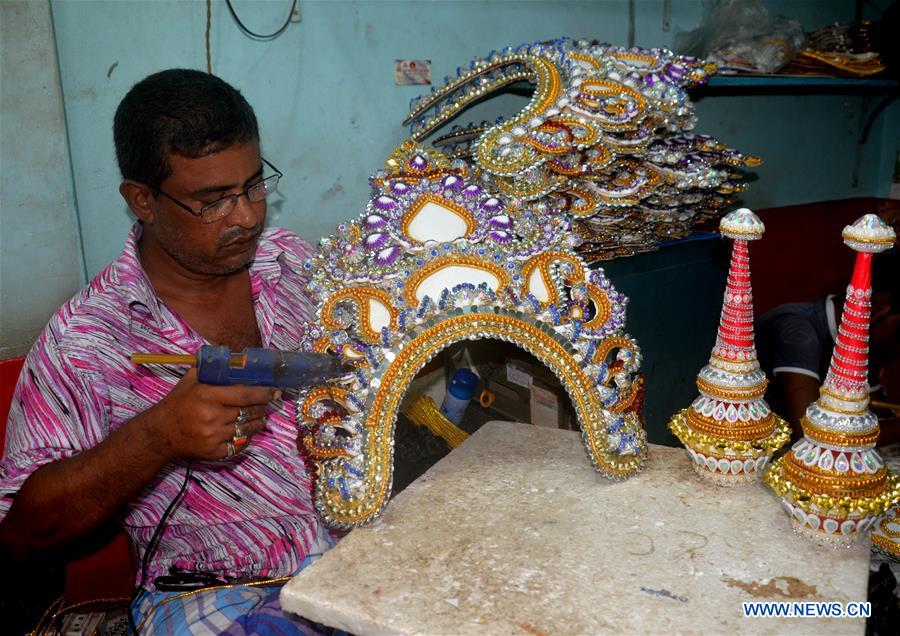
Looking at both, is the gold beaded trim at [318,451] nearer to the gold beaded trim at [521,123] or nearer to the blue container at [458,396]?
the gold beaded trim at [521,123]

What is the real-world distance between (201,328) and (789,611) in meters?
1.26

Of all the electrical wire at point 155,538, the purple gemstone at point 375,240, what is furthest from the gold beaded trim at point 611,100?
the electrical wire at point 155,538

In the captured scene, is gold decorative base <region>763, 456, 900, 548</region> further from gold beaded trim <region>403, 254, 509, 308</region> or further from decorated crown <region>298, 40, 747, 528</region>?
gold beaded trim <region>403, 254, 509, 308</region>

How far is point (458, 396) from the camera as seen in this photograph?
2.22 meters

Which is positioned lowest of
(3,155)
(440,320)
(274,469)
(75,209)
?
(274,469)

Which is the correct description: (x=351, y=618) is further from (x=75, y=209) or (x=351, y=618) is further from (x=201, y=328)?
(x=75, y=209)

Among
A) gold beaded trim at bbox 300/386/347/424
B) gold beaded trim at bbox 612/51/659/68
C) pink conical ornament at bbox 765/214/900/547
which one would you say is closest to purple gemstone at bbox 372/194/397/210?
gold beaded trim at bbox 300/386/347/424

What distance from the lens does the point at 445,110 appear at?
222 centimetres

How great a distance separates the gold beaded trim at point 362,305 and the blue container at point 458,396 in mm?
998

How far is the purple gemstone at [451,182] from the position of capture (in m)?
1.39

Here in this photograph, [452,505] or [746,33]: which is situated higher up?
[746,33]

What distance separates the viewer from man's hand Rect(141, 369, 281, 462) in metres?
1.15

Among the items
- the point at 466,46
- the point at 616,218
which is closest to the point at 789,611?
the point at 616,218

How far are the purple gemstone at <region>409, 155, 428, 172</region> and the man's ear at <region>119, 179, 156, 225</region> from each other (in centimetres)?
54
